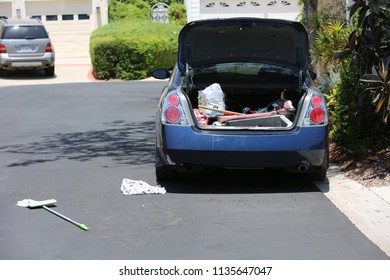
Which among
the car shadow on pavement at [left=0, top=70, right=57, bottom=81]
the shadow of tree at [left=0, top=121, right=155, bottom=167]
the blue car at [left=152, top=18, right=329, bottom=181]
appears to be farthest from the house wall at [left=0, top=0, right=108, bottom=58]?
the blue car at [left=152, top=18, right=329, bottom=181]

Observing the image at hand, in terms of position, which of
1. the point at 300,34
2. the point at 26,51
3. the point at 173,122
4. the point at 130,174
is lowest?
the point at 26,51

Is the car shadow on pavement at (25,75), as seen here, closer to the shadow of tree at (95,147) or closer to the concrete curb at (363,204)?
the shadow of tree at (95,147)

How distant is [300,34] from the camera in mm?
9633

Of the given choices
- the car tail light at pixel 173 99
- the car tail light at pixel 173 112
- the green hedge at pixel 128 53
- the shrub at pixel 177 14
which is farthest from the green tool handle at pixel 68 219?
the shrub at pixel 177 14

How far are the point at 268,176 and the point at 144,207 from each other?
1989mm

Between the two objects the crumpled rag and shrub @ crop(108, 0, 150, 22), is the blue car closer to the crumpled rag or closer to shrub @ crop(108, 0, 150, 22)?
the crumpled rag

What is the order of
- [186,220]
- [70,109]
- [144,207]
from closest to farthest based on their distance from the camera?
[186,220]
[144,207]
[70,109]

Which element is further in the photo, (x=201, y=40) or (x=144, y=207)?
(x=201, y=40)

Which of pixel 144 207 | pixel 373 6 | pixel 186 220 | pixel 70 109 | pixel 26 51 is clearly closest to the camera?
pixel 186 220

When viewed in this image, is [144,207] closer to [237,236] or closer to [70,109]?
[237,236]

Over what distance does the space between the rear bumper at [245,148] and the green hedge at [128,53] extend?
1601 centimetres

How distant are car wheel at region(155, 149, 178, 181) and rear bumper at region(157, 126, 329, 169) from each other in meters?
0.38

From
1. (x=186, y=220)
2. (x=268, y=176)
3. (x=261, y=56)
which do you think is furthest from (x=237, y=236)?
(x=261, y=56)

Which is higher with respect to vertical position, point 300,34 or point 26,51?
point 300,34
